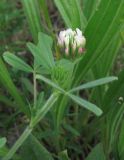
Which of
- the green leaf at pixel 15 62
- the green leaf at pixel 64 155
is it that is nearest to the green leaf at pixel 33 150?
the green leaf at pixel 64 155

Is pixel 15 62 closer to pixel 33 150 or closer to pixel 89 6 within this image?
pixel 33 150

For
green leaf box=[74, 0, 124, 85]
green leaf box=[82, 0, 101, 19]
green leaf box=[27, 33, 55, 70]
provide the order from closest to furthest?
green leaf box=[27, 33, 55, 70], green leaf box=[74, 0, 124, 85], green leaf box=[82, 0, 101, 19]

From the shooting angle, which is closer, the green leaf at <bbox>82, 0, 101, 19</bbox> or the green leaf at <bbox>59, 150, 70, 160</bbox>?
the green leaf at <bbox>59, 150, 70, 160</bbox>

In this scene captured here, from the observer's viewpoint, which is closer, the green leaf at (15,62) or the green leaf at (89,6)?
the green leaf at (15,62)

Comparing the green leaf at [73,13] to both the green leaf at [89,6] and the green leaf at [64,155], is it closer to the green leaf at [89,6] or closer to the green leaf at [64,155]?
the green leaf at [89,6]

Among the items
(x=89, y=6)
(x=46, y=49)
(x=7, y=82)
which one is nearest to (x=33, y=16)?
(x=89, y=6)

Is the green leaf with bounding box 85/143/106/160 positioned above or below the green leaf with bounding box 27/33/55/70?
below

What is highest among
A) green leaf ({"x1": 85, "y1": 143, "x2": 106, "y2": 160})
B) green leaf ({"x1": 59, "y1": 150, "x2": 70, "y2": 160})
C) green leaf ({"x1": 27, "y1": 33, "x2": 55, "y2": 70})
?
green leaf ({"x1": 27, "y1": 33, "x2": 55, "y2": 70})

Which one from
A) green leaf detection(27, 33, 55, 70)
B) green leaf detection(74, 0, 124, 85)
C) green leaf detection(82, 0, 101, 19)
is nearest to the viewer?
green leaf detection(27, 33, 55, 70)

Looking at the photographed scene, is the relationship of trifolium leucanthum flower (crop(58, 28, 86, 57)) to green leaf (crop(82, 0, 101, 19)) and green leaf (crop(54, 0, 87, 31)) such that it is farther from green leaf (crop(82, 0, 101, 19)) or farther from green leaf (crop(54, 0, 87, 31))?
green leaf (crop(82, 0, 101, 19))

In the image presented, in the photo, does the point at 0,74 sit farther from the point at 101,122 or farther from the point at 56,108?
the point at 101,122

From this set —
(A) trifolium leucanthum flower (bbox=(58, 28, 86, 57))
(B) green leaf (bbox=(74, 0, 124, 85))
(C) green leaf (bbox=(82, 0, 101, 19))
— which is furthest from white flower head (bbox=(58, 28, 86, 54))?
(C) green leaf (bbox=(82, 0, 101, 19))
